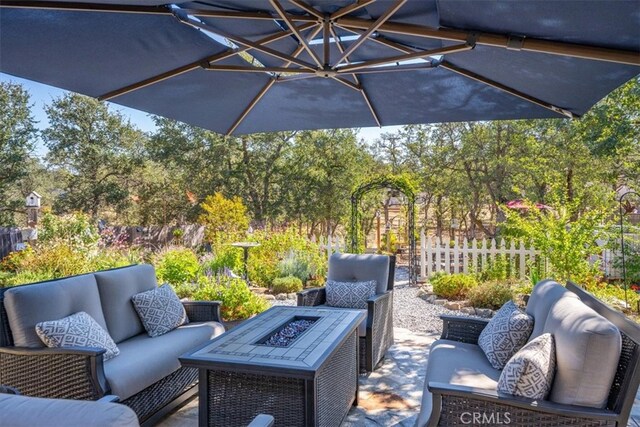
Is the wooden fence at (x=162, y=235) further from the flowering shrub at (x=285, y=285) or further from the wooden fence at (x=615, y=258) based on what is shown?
the wooden fence at (x=615, y=258)

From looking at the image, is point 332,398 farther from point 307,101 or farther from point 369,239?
point 369,239

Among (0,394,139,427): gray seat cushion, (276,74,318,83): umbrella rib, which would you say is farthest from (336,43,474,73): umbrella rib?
(0,394,139,427): gray seat cushion

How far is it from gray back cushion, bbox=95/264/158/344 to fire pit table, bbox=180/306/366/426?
3.44 feet

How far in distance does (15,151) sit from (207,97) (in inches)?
508

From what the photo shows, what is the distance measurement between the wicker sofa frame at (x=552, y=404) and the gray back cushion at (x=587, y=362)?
41 mm

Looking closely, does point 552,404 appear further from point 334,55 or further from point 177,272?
point 177,272

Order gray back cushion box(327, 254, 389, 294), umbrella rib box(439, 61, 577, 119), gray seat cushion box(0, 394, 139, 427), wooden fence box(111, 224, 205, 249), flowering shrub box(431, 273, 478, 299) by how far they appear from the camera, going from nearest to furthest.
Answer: gray seat cushion box(0, 394, 139, 427) < umbrella rib box(439, 61, 577, 119) < gray back cushion box(327, 254, 389, 294) < flowering shrub box(431, 273, 478, 299) < wooden fence box(111, 224, 205, 249)

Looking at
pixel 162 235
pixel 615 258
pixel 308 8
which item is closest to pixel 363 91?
pixel 308 8

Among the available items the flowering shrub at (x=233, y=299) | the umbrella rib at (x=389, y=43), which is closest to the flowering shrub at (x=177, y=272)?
the flowering shrub at (x=233, y=299)

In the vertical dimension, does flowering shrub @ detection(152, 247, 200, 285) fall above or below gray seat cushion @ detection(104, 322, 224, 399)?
above

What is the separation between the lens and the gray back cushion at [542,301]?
7.75 feet

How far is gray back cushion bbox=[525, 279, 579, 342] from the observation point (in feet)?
7.75

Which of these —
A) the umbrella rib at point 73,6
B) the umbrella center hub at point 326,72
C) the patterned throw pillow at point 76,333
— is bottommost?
the patterned throw pillow at point 76,333

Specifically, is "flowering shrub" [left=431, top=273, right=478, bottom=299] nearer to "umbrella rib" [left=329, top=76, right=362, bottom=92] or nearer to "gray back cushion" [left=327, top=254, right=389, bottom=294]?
"gray back cushion" [left=327, top=254, right=389, bottom=294]
